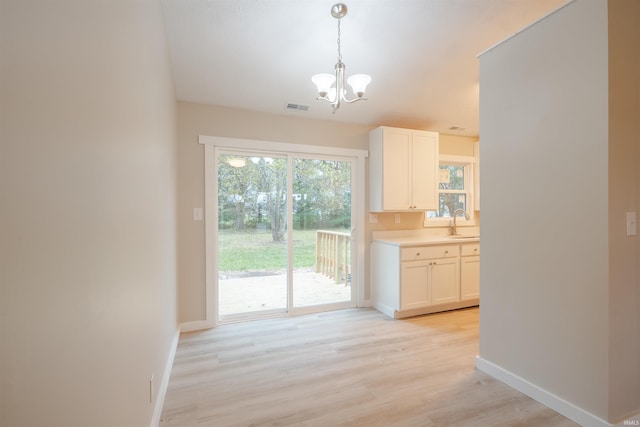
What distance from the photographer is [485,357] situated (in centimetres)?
231

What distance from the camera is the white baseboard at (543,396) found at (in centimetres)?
167

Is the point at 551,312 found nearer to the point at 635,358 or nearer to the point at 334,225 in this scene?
the point at 635,358

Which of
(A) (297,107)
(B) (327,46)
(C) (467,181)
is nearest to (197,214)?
(A) (297,107)

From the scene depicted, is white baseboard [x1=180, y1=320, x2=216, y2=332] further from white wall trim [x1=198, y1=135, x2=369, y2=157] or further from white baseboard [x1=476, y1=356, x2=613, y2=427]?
white baseboard [x1=476, y1=356, x2=613, y2=427]

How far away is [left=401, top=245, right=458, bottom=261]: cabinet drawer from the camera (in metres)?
3.47

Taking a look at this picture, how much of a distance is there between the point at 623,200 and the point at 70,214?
2.43m

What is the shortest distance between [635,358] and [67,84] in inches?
109

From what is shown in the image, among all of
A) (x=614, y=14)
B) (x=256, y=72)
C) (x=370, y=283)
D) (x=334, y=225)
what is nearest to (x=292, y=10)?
(x=256, y=72)

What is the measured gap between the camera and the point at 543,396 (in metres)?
1.90

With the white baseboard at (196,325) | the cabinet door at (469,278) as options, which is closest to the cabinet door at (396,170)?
the cabinet door at (469,278)

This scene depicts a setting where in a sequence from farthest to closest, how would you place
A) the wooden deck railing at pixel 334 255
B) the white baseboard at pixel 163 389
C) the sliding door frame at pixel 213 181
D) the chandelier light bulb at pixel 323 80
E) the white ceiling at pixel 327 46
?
the wooden deck railing at pixel 334 255 < the sliding door frame at pixel 213 181 < the chandelier light bulb at pixel 323 80 < the white ceiling at pixel 327 46 < the white baseboard at pixel 163 389

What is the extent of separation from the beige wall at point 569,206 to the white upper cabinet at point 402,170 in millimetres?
1580

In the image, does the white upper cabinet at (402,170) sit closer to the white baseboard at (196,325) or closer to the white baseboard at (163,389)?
the white baseboard at (196,325)

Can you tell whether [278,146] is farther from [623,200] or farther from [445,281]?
[623,200]
